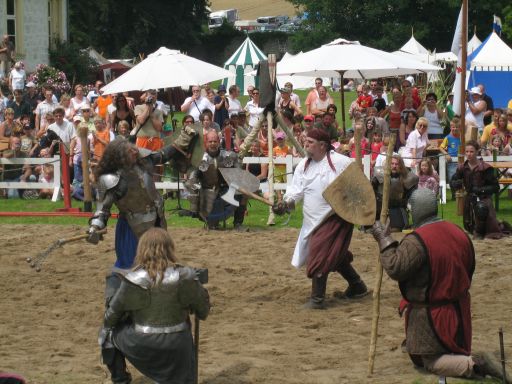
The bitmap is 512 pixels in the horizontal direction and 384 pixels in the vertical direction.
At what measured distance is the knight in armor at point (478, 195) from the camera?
1314cm

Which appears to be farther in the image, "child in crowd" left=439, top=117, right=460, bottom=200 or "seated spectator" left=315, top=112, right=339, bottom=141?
"seated spectator" left=315, top=112, right=339, bottom=141

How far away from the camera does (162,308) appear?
6.65 metres

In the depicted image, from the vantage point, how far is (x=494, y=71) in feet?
86.6

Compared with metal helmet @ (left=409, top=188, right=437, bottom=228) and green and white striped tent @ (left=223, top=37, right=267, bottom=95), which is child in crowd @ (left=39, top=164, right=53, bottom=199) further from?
green and white striped tent @ (left=223, top=37, right=267, bottom=95)

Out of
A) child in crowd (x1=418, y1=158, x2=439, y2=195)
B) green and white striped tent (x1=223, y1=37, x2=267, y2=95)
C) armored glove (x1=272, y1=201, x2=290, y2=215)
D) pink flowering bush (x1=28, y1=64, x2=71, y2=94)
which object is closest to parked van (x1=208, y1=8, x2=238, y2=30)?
green and white striped tent (x1=223, y1=37, x2=267, y2=95)

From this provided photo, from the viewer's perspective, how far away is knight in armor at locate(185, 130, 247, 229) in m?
13.5

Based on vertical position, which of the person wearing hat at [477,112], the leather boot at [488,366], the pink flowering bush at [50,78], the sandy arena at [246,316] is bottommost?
the sandy arena at [246,316]

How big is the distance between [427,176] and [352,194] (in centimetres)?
687

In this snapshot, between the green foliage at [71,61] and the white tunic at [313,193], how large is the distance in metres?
26.6

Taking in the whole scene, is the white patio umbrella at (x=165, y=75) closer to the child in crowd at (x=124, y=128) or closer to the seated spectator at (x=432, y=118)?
the child in crowd at (x=124, y=128)

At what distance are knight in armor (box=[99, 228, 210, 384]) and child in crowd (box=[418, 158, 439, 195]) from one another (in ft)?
27.6

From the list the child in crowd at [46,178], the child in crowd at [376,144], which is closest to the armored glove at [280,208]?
the child in crowd at [376,144]

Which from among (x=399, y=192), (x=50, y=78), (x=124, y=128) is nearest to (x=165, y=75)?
(x=124, y=128)

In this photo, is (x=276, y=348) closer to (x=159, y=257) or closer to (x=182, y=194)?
(x=159, y=257)
